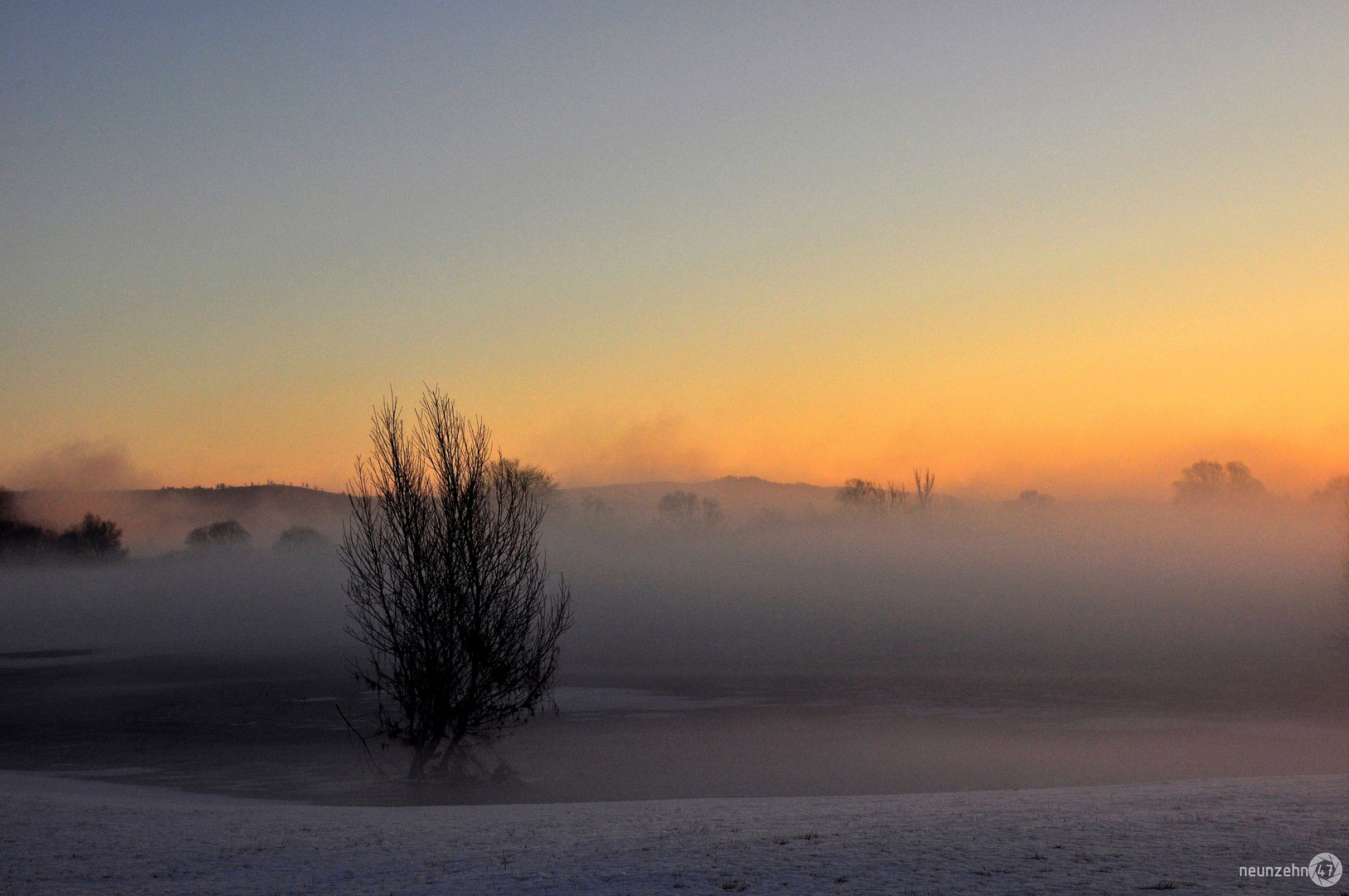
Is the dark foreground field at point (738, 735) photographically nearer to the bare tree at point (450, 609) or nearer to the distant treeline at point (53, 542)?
the bare tree at point (450, 609)

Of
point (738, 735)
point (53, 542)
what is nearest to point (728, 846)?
point (738, 735)

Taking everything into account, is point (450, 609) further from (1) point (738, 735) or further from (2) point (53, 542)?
(2) point (53, 542)

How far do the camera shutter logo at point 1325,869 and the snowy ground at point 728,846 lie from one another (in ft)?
0.45

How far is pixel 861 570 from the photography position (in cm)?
16412

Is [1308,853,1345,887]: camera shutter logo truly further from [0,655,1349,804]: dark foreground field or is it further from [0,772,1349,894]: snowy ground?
[0,655,1349,804]: dark foreground field

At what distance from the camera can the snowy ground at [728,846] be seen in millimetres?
11922

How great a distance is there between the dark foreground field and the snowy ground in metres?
9.00

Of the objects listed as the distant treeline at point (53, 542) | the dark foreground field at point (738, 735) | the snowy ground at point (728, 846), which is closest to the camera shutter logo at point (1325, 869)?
the snowy ground at point (728, 846)

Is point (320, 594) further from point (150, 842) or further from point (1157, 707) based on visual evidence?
point (150, 842)

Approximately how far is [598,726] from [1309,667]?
4575 centimetres

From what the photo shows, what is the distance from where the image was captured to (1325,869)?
11.4 meters

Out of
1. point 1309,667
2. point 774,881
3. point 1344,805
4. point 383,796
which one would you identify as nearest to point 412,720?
point 383,796

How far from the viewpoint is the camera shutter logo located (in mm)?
11000

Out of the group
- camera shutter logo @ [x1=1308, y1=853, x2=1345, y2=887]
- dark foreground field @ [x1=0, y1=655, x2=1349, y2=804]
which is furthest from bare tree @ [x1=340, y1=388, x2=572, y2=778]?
camera shutter logo @ [x1=1308, y1=853, x2=1345, y2=887]
